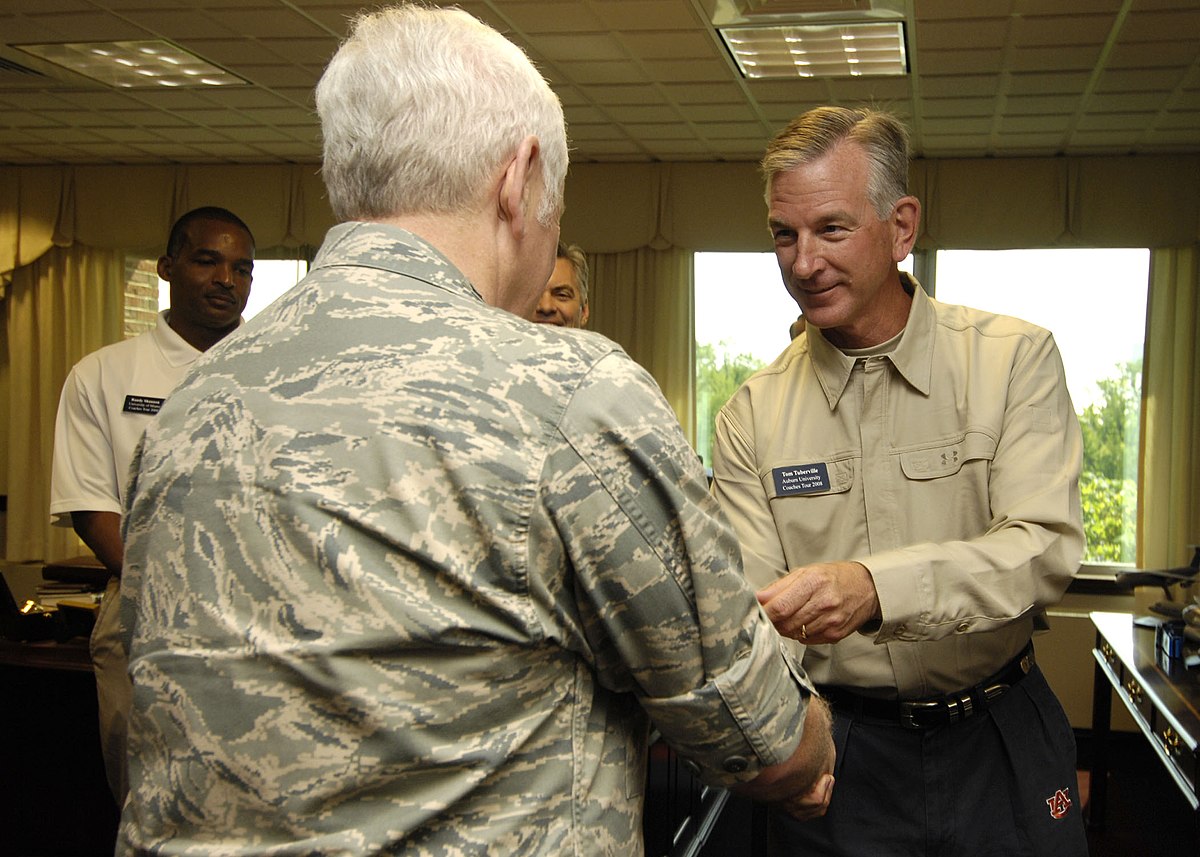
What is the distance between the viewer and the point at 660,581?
3.18 ft

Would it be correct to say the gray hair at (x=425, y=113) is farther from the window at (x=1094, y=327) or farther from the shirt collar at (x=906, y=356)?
the window at (x=1094, y=327)

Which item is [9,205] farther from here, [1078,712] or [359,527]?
[359,527]

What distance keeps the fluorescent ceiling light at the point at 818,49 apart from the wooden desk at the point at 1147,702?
281 centimetres

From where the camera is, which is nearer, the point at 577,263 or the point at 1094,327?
the point at 577,263

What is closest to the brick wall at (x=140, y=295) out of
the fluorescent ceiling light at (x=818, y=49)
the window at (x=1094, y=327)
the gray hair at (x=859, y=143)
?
the window at (x=1094, y=327)

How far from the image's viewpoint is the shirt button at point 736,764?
1065mm

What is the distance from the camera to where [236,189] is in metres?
8.43

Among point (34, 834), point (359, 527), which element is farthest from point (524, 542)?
point (34, 834)

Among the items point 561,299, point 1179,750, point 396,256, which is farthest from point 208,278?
point 1179,750

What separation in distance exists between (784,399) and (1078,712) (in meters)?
5.52

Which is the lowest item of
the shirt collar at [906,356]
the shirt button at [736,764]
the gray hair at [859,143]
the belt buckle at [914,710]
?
the belt buckle at [914,710]

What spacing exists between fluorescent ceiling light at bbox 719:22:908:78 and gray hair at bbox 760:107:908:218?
339 cm

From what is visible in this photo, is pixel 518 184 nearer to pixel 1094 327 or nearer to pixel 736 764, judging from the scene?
pixel 736 764

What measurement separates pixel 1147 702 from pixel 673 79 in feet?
12.3
